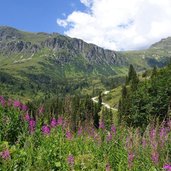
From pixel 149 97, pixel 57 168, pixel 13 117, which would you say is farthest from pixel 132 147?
pixel 149 97

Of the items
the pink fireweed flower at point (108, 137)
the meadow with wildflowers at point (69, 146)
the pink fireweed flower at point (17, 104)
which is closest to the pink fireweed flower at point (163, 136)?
the meadow with wildflowers at point (69, 146)

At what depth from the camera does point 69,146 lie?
11.6 metres

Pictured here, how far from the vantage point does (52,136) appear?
1121 cm

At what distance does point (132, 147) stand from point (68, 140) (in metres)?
2.48

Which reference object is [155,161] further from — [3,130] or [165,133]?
[3,130]

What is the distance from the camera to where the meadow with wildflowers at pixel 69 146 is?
28.9 ft

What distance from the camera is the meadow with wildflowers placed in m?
8.82

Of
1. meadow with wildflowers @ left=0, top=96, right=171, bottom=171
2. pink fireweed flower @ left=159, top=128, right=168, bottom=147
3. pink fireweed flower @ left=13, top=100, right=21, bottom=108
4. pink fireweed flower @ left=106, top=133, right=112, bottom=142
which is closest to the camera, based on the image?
meadow with wildflowers @ left=0, top=96, right=171, bottom=171

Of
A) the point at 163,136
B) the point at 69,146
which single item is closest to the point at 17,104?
the point at 69,146

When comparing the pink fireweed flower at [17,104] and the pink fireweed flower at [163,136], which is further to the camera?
the pink fireweed flower at [17,104]

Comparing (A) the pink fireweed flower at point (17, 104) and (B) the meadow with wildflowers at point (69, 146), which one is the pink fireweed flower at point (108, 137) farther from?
(A) the pink fireweed flower at point (17, 104)

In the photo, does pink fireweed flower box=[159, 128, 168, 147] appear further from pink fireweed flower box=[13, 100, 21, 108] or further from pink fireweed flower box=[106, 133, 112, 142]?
pink fireweed flower box=[13, 100, 21, 108]

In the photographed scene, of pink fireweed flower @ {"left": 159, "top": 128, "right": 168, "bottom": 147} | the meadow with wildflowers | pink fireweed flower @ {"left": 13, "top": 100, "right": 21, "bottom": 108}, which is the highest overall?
pink fireweed flower @ {"left": 13, "top": 100, "right": 21, "bottom": 108}

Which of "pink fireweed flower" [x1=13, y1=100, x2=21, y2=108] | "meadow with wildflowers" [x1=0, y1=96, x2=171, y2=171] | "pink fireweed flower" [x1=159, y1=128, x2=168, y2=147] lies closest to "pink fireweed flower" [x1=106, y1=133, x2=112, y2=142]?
"meadow with wildflowers" [x1=0, y1=96, x2=171, y2=171]
